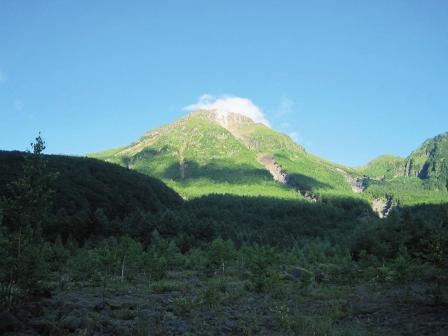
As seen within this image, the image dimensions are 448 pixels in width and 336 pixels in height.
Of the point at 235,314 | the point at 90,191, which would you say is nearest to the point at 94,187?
the point at 90,191

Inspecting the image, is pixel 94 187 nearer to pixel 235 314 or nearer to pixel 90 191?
pixel 90 191

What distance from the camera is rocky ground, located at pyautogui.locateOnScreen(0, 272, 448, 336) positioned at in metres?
17.1

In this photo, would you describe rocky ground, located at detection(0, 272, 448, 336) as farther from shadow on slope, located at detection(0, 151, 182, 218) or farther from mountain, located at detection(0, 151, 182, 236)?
shadow on slope, located at detection(0, 151, 182, 218)

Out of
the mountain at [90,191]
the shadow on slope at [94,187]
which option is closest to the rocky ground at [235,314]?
the mountain at [90,191]

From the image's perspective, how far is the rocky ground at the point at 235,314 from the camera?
56.1 ft

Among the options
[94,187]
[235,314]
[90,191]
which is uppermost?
[94,187]

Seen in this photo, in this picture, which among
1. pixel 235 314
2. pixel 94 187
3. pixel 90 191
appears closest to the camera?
pixel 235 314

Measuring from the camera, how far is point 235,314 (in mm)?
22406

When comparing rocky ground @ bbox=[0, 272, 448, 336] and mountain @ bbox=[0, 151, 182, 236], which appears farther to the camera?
mountain @ bbox=[0, 151, 182, 236]

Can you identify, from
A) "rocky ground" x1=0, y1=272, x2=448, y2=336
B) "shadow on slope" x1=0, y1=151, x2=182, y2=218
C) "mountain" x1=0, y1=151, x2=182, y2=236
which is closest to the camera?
"rocky ground" x1=0, y1=272, x2=448, y2=336

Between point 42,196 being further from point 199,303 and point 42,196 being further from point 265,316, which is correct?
point 265,316

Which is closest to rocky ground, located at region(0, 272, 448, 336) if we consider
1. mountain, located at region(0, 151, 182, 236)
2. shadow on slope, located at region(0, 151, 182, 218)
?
mountain, located at region(0, 151, 182, 236)

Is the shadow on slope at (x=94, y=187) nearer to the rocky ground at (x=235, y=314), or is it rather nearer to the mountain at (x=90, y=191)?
the mountain at (x=90, y=191)

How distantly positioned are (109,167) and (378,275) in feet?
578
